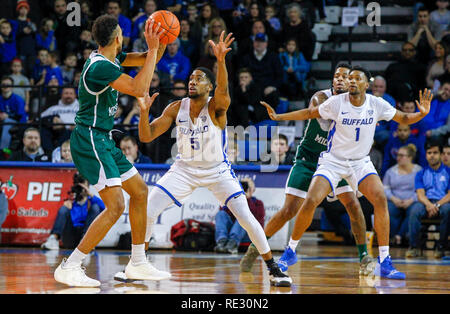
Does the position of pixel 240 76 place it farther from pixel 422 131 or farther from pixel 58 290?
pixel 58 290

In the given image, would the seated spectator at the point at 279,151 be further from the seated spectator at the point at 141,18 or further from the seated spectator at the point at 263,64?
the seated spectator at the point at 141,18

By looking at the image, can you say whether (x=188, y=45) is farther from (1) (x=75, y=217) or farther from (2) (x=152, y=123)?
(2) (x=152, y=123)

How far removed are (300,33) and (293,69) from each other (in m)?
0.91

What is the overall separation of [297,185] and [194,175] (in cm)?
154

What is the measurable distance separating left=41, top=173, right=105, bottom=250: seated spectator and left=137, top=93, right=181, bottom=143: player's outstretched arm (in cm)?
439

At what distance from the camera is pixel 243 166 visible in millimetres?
11594

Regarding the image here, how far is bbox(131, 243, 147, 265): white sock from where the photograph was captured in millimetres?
6539

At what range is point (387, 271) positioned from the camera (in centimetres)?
768

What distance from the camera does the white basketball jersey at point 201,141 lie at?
7.20 metres

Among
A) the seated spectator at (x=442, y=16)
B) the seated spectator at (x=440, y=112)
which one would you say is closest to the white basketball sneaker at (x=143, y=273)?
the seated spectator at (x=440, y=112)

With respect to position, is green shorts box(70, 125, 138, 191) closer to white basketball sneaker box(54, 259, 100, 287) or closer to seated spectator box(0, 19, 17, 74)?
white basketball sneaker box(54, 259, 100, 287)

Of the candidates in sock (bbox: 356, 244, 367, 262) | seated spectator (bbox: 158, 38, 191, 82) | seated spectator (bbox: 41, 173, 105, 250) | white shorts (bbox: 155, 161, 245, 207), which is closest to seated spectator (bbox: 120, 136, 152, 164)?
seated spectator (bbox: 41, 173, 105, 250)

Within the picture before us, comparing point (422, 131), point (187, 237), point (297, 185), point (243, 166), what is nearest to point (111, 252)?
point (187, 237)

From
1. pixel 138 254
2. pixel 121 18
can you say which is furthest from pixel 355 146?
pixel 121 18
